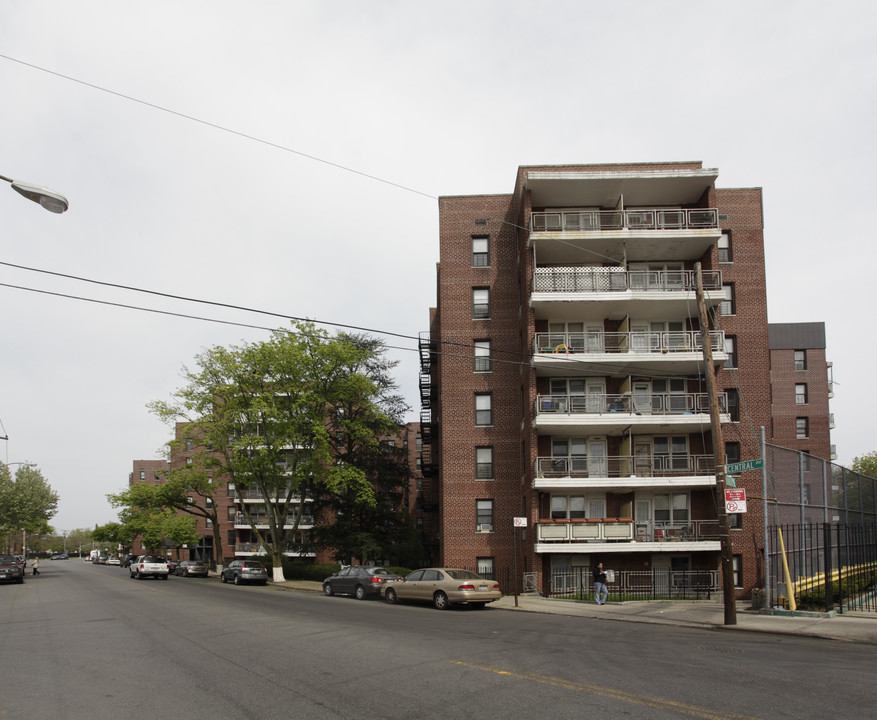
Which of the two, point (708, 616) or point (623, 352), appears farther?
point (623, 352)

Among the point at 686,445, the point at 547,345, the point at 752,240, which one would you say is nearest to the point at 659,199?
the point at 752,240

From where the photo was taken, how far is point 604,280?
31922 mm

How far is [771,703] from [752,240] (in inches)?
1161

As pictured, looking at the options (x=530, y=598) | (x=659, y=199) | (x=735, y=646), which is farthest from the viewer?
(x=659, y=199)

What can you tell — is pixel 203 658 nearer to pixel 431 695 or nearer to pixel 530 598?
→ pixel 431 695

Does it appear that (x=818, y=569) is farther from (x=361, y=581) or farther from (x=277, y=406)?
(x=277, y=406)

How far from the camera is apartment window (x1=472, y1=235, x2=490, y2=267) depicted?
35844 mm

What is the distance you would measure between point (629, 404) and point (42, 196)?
24.7 m

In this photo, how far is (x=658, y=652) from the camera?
42.2ft

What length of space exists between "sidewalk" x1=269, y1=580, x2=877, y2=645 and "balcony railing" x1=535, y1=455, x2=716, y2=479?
5552 mm

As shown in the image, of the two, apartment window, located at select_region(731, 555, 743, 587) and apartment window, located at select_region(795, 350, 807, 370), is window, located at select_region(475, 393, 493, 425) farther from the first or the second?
apartment window, located at select_region(795, 350, 807, 370)

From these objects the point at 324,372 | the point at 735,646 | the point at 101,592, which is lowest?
the point at 101,592

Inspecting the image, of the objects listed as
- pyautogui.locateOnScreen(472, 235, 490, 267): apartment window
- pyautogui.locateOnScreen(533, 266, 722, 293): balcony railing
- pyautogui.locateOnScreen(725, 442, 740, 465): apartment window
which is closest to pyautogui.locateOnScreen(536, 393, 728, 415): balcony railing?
pyautogui.locateOnScreen(725, 442, 740, 465): apartment window

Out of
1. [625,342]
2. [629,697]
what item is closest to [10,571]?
[625,342]
